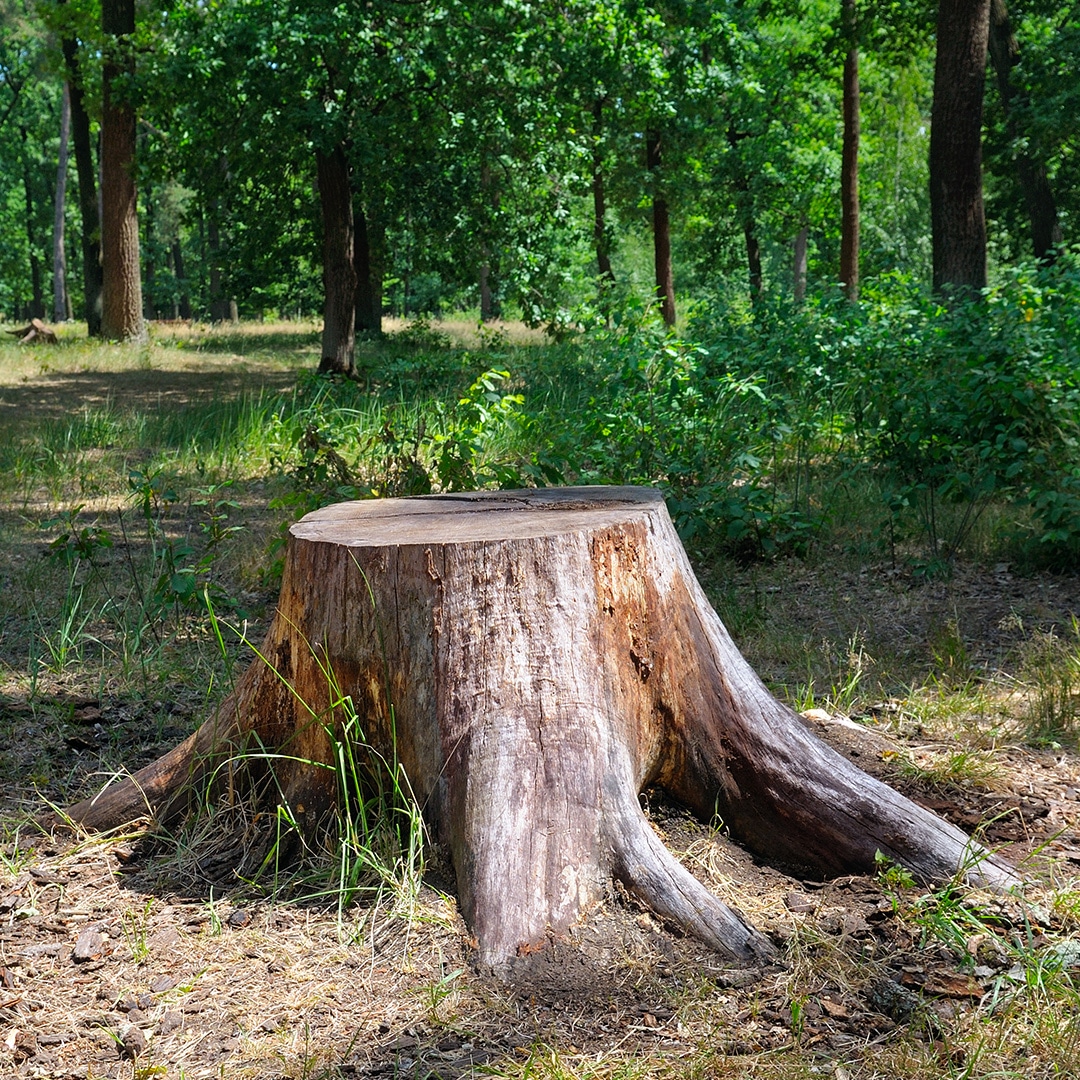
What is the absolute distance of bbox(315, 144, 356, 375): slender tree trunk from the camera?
12023mm

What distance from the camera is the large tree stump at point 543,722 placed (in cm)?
244

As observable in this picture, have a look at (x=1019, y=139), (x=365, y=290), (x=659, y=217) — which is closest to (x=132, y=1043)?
(x=1019, y=139)

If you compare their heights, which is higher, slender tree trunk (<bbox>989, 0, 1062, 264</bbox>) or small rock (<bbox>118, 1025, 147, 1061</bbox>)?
slender tree trunk (<bbox>989, 0, 1062, 264</bbox>)

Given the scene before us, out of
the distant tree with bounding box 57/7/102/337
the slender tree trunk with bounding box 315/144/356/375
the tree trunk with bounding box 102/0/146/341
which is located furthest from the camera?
the distant tree with bounding box 57/7/102/337

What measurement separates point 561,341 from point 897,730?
483 inches

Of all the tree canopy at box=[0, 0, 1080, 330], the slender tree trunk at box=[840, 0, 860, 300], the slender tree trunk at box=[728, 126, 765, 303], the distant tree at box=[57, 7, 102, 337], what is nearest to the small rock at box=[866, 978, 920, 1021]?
the tree canopy at box=[0, 0, 1080, 330]

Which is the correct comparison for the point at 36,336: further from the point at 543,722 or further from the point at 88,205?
the point at 543,722

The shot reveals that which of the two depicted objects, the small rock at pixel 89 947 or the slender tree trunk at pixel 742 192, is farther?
the slender tree trunk at pixel 742 192

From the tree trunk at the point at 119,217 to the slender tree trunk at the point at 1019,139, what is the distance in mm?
12507

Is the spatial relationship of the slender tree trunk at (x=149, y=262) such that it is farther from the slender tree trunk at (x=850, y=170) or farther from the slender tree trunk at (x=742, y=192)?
the slender tree trunk at (x=850, y=170)

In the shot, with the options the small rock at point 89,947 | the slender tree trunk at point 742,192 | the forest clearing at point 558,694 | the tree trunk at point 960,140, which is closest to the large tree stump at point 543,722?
the forest clearing at point 558,694

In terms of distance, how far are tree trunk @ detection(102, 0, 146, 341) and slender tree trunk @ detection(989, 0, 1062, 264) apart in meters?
12.5

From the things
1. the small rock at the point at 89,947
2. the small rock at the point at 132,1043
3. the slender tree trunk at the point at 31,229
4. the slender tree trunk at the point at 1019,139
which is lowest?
the small rock at the point at 132,1043

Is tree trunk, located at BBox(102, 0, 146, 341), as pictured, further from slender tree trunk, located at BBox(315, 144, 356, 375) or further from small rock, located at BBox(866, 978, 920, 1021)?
small rock, located at BBox(866, 978, 920, 1021)
